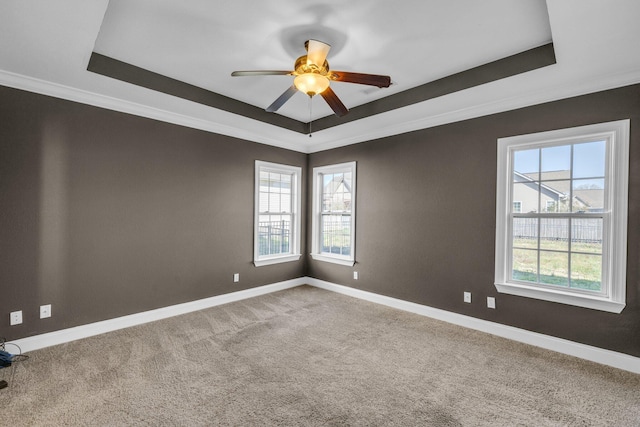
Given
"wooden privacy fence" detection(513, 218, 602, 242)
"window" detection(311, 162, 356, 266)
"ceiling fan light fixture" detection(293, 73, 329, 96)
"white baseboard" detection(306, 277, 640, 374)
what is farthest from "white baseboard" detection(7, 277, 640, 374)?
"ceiling fan light fixture" detection(293, 73, 329, 96)

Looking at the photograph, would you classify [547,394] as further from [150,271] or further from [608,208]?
[150,271]

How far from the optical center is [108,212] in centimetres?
323

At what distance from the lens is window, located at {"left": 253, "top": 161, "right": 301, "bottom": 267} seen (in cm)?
470

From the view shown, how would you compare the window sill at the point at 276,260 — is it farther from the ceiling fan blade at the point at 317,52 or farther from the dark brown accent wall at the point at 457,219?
the ceiling fan blade at the point at 317,52

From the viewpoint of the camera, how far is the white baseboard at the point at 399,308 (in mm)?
2631

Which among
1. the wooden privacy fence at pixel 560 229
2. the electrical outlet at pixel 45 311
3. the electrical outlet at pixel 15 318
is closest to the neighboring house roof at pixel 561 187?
the wooden privacy fence at pixel 560 229

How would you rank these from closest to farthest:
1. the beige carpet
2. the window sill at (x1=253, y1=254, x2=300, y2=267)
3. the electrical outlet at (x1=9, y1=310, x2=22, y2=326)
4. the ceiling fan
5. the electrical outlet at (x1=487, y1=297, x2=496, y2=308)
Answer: the beige carpet, the ceiling fan, the electrical outlet at (x1=9, y1=310, x2=22, y2=326), the electrical outlet at (x1=487, y1=297, x2=496, y2=308), the window sill at (x1=253, y1=254, x2=300, y2=267)

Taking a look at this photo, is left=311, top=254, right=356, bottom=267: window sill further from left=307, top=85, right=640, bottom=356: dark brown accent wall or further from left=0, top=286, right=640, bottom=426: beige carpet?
left=0, top=286, right=640, bottom=426: beige carpet

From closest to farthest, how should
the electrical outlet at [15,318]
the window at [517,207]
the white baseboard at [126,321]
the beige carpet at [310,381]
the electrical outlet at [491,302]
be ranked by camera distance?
the beige carpet at [310,381] < the electrical outlet at [15,318] < the white baseboard at [126,321] < the window at [517,207] < the electrical outlet at [491,302]

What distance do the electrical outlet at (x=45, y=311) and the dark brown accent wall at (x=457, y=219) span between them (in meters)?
3.54

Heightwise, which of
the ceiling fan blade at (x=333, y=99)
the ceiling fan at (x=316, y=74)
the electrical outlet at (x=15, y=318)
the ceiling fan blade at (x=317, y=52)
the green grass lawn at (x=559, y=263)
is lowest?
the electrical outlet at (x=15, y=318)

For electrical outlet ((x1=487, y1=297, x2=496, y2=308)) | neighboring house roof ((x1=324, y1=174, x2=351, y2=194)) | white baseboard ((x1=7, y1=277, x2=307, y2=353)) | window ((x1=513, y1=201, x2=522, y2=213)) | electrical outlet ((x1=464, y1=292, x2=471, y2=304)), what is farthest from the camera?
neighboring house roof ((x1=324, y1=174, x2=351, y2=194))

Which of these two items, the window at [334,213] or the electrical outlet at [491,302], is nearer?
the electrical outlet at [491,302]

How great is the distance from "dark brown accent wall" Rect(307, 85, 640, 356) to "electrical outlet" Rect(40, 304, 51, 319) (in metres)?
3.54
